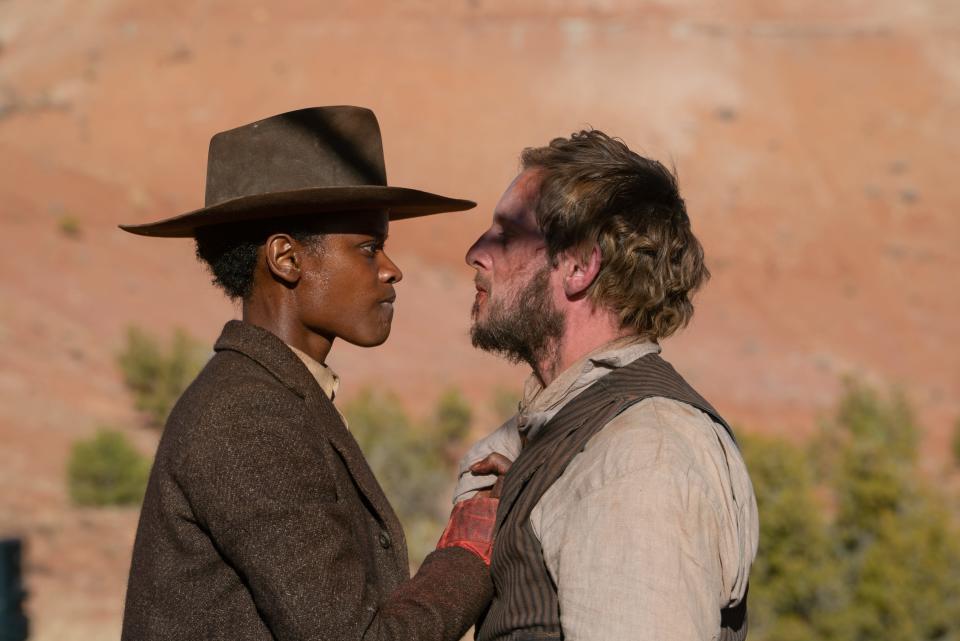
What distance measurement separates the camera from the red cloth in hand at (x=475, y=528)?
2.49 metres

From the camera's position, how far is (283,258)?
2.54 metres

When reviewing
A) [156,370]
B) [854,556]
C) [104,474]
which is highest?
[156,370]

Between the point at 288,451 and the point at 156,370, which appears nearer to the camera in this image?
the point at 288,451

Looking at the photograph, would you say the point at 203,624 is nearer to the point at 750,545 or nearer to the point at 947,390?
the point at 750,545

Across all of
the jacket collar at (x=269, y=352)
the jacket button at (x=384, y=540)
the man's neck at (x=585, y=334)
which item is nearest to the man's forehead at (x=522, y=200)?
the man's neck at (x=585, y=334)

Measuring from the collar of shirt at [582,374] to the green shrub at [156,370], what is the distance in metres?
14.9

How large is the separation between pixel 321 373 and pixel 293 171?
48 cm

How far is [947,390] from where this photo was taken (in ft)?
88.5

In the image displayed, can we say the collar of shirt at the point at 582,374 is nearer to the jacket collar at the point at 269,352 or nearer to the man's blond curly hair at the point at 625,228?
the man's blond curly hair at the point at 625,228

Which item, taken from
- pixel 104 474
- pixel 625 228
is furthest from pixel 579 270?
pixel 104 474

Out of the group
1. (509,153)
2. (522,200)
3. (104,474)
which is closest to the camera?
(522,200)

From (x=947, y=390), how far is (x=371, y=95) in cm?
2269

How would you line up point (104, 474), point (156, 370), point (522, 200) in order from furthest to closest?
point (156, 370) → point (104, 474) → point (522, 200)

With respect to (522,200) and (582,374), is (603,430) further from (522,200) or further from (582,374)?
(522,200)
